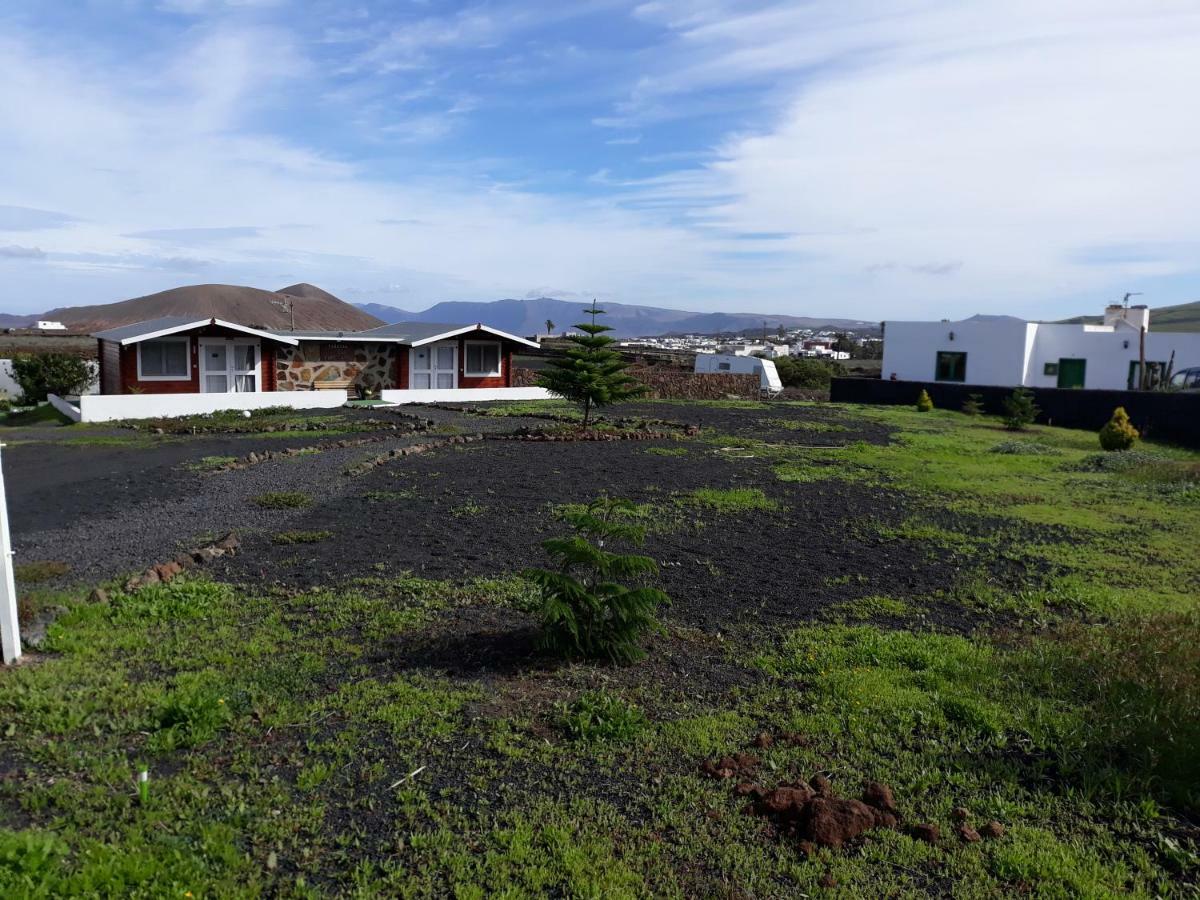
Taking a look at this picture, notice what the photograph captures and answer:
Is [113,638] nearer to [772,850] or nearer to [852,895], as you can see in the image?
[772,850]

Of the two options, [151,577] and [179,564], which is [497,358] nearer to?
[179,564]

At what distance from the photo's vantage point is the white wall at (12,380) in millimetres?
29078

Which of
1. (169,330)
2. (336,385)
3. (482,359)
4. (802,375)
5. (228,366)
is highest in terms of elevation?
(169,330)

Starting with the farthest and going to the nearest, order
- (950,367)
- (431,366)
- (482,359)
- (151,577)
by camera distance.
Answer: (950,367), (482,359), (431,366), (151,577)

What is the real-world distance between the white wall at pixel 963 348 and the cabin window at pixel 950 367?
177 mm

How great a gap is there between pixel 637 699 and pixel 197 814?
7.47 feet

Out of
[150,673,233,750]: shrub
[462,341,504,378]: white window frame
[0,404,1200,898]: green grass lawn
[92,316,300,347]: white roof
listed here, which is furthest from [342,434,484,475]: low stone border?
[462,341,504,378]: white window frame

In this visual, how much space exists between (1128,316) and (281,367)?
37638 millimetres

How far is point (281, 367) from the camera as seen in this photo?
2766 centimetres

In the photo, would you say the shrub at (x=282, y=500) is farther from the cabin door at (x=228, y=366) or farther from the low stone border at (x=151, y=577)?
the cabin door at (x=228, y=366)

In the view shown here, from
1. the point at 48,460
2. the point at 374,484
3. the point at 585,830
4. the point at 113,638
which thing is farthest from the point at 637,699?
the point at 48,460

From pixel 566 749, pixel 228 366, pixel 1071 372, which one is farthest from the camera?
pixel 1071 372

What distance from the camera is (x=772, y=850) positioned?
3.53m

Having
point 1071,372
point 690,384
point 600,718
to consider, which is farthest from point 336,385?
point 1071,372
